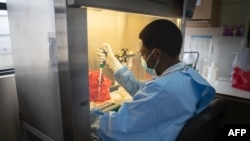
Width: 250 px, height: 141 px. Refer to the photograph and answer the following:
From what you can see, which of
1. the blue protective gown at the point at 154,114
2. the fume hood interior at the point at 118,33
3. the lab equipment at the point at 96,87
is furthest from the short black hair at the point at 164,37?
the lab equipment at the point at 96,87

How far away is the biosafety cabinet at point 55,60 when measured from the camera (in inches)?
26.1

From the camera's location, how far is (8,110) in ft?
3.42

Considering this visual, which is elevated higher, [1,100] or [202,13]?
[202,13]

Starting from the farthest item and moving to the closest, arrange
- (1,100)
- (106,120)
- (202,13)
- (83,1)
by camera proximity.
Answer: (202,13)
(1,100)
(106,120)
(83,1)

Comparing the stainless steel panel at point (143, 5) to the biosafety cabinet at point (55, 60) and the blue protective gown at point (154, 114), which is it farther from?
the blue protective gown at point (154, 114)

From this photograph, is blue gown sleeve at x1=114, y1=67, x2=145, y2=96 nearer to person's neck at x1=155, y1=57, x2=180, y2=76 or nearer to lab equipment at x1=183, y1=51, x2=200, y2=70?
person's neck at x1=155, y1=57, x2=180, y2=76

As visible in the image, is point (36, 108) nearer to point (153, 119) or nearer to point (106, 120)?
point (106, 120)

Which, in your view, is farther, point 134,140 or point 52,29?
point 134,140

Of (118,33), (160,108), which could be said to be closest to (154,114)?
(160,108)

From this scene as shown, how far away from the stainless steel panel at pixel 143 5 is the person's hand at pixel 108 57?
1.32 ft

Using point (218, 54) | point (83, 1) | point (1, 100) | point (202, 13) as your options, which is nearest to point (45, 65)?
point (83, 1)

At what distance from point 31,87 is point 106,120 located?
38 centimetres

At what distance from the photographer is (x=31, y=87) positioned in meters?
0.90

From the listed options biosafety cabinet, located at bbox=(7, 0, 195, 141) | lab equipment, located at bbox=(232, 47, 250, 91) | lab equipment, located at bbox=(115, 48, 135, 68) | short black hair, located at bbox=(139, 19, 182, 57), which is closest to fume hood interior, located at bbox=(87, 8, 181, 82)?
lab equipment, located at bbox=(115, 48, 135, 68)
